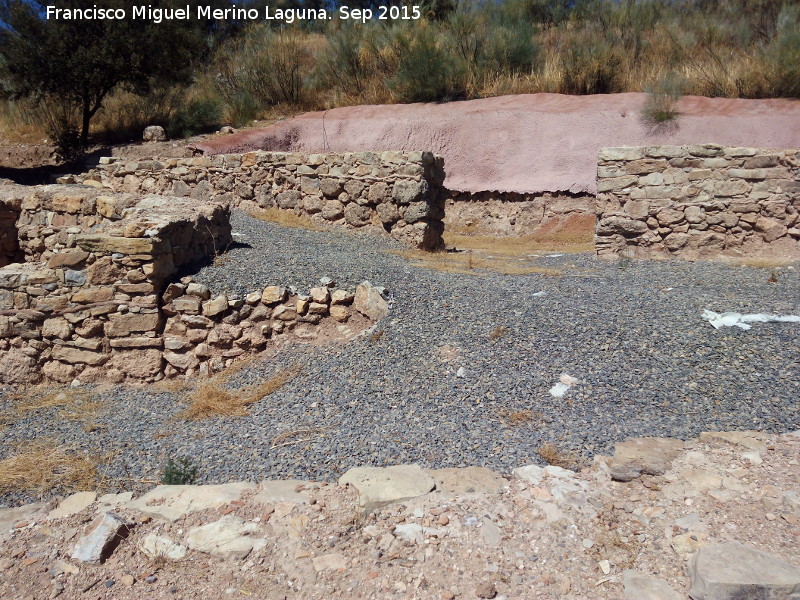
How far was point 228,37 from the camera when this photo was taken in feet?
72.3

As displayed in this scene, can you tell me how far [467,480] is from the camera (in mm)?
3252

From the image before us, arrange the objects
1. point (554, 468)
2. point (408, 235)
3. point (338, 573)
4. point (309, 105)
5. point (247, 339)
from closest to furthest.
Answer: point (338, 573) → point (554, 468) → point (247, 339) → point (408, 235) → point (309, 105)

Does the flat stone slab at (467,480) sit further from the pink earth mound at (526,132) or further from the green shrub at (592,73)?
the green shrub at (592,73)

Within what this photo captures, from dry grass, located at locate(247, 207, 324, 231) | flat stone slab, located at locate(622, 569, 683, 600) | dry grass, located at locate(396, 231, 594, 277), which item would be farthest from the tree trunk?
flat stone slab, located at locate(622, 569, 683, 600)

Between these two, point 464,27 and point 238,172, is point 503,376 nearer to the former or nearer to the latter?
point 238,172

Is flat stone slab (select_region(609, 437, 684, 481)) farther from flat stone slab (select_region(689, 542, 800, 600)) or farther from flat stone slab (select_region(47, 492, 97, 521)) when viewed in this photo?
flat stone slab (select_region(47, 492, 97, 521))

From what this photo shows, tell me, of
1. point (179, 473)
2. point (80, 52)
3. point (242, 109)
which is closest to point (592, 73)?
point (242, 109)

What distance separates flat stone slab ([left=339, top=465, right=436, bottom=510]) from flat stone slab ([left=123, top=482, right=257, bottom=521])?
1.83ft

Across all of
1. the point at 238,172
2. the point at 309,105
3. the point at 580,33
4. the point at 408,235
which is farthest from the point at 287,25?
the point at 408,235

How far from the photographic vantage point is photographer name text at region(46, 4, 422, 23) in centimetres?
1393

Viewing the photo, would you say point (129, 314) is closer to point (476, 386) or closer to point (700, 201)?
point (476, 386)

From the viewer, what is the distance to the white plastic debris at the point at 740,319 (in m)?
5.00

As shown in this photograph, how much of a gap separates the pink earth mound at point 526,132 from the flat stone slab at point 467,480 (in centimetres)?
1038

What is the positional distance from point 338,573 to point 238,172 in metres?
8.72
